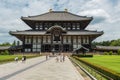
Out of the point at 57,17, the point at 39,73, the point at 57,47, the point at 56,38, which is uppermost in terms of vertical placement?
the point at 57,17

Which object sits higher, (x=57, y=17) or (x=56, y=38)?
(x=57, y=17)

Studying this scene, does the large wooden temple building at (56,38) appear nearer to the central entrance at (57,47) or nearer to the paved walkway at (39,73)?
the central entrance at (57,47)

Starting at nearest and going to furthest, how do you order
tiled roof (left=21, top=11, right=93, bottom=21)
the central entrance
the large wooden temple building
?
1. the large wooden temple building
2. the central entrance
3. tiled roof (left=21, top=11, right=93, bottom=21)

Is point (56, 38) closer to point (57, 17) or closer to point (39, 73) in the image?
point (57, 17)

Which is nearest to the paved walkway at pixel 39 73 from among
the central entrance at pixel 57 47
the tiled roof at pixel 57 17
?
the central entrance at pixel 57 47

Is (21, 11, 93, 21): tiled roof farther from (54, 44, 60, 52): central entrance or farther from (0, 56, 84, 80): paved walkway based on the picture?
Result: (0, 56, 84, 80): paved walkway

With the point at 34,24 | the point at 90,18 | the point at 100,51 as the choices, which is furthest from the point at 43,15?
the point at 100,51

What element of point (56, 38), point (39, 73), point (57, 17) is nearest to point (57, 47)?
point (56, 38)

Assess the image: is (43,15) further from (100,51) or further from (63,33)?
(100,51)

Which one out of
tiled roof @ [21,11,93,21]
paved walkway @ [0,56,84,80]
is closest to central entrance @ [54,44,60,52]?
tiled roof @ [21,11,93,21]

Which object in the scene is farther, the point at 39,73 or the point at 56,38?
the point at 56,38

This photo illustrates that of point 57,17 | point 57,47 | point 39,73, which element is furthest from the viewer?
point 57,17

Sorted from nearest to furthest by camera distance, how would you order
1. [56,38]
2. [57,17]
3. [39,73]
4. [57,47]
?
[39,73] → [57,47] → [56,38] → [57,17]

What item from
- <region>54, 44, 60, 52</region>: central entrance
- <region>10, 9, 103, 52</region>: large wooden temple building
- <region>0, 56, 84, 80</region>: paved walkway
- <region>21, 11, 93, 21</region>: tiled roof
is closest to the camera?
<region>0, 56, 84, 80</region>: paved walkway
